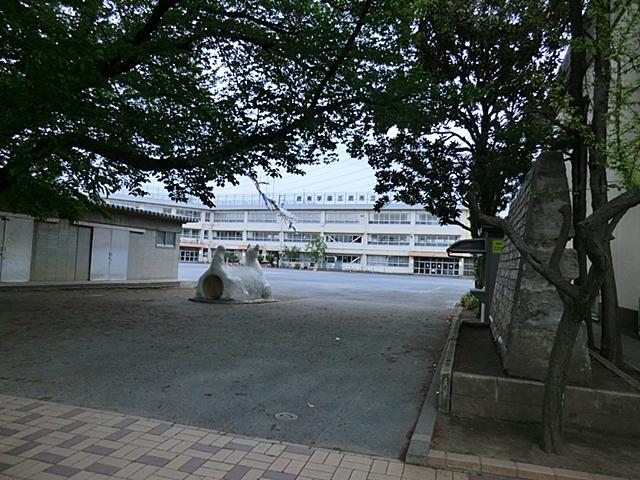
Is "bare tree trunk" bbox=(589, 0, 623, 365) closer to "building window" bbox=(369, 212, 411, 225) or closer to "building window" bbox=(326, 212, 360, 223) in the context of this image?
"building window" bbox=(369, 212, 411, 225)

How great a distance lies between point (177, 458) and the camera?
11.9ft

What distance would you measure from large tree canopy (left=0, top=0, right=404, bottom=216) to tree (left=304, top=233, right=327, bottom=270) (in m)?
62.5

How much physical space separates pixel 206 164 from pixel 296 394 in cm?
575

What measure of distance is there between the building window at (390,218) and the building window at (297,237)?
1204 cm

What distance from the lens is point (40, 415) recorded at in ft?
14.5

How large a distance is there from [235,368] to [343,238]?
7111 centimetres

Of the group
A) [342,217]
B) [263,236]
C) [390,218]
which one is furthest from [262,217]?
[390,218]

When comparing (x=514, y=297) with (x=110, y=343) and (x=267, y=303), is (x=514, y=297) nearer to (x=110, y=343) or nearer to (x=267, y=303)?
(x=110, y=343)

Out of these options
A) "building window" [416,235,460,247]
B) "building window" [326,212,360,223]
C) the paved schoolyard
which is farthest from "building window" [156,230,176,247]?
"building window" [326,212,360,223]

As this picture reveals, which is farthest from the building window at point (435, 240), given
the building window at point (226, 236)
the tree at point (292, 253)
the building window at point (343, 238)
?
the building window at point (226, 236)

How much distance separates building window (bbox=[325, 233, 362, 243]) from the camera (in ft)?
250

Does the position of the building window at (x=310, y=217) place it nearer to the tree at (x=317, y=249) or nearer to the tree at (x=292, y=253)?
the tree at (x=317, y=249)

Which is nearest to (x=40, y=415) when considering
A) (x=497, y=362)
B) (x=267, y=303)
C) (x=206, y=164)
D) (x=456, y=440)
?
(x=456, y=440)

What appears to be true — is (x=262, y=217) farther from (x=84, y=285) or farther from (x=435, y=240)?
(x=84, y=285)
